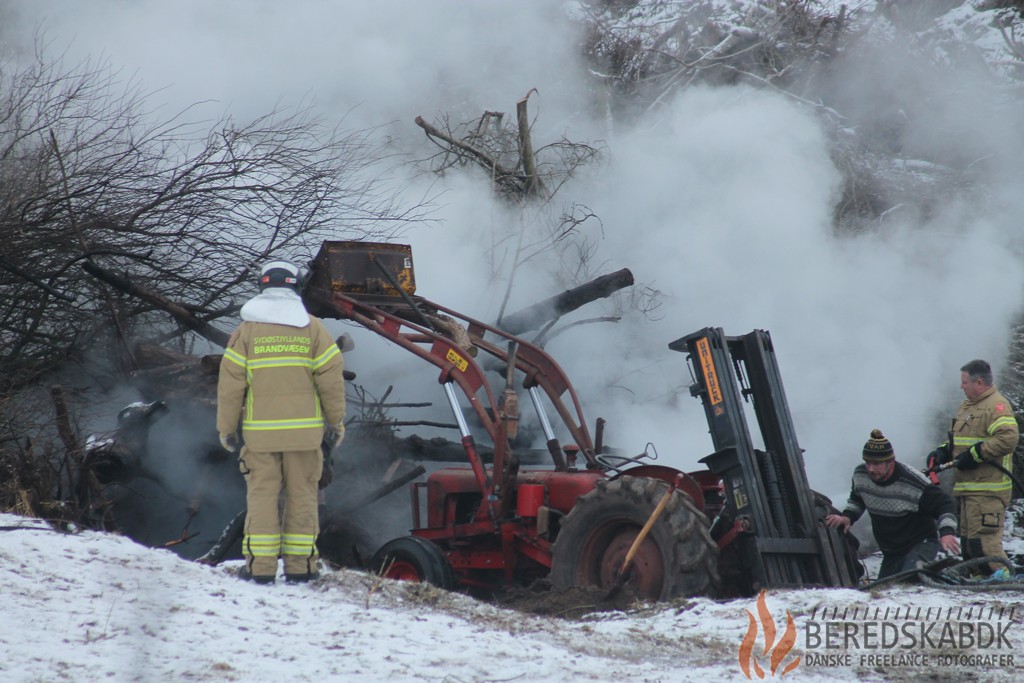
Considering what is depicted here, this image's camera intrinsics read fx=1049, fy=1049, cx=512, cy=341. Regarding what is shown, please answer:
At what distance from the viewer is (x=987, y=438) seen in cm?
719

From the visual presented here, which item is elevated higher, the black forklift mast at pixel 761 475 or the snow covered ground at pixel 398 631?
the black forklift mast at pixel 761 475

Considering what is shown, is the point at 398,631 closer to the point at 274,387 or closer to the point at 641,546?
the point at 274,387

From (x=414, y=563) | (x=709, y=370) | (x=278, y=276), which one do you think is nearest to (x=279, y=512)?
(x=278, y=276)

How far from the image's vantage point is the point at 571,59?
1878 centimetres

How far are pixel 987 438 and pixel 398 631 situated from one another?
4.56m

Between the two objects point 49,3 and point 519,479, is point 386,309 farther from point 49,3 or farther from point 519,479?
point 49,3

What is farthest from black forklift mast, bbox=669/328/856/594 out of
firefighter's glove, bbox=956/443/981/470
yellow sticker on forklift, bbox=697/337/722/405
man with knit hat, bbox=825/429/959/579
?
firefighter's glove, bbox=956/443/981/470

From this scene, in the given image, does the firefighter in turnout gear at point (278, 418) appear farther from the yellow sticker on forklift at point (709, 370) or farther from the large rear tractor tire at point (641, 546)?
the yellow sticker on forklift at point (709, 370)

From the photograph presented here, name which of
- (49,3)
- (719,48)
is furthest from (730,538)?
(719,48)

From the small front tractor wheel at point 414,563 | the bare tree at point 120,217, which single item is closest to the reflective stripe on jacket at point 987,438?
the small front tractor wheel at point 414,563

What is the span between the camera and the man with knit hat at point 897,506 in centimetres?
675

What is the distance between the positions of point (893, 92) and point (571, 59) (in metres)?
5.93

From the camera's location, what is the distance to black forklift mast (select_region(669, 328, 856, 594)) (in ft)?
20.4

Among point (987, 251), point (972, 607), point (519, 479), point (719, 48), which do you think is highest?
point (719, 48)
